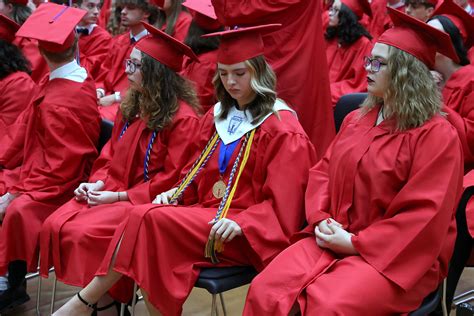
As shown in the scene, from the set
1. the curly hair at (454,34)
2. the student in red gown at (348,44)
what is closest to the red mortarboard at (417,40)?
the curly hair at (454,34)

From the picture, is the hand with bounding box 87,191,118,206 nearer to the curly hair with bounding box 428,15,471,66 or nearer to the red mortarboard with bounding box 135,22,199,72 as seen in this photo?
the red mortarboard with bounding box 135,22,199,72

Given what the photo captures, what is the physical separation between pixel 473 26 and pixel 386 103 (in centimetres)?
108

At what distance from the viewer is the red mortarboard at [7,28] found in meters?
4.53

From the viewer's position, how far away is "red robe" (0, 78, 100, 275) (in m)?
3.63

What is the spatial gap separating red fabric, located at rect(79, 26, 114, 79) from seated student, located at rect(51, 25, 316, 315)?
9.93 ft

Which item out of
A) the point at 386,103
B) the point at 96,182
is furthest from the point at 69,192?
the point at 386,103

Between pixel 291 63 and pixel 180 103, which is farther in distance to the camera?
pixel 291 63

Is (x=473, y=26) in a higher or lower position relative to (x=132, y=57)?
higher

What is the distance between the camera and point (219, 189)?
3203 mm

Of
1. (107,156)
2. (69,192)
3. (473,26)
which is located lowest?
(69,192)

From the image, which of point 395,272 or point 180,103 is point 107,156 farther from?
point 395,272

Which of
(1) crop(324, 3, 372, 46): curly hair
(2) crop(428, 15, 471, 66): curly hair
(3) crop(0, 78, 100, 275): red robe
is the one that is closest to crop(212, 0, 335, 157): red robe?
(2) crop(428, 15, 471, 66): curly hair

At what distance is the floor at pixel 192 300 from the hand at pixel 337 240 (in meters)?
1.31

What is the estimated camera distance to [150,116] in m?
3.52
